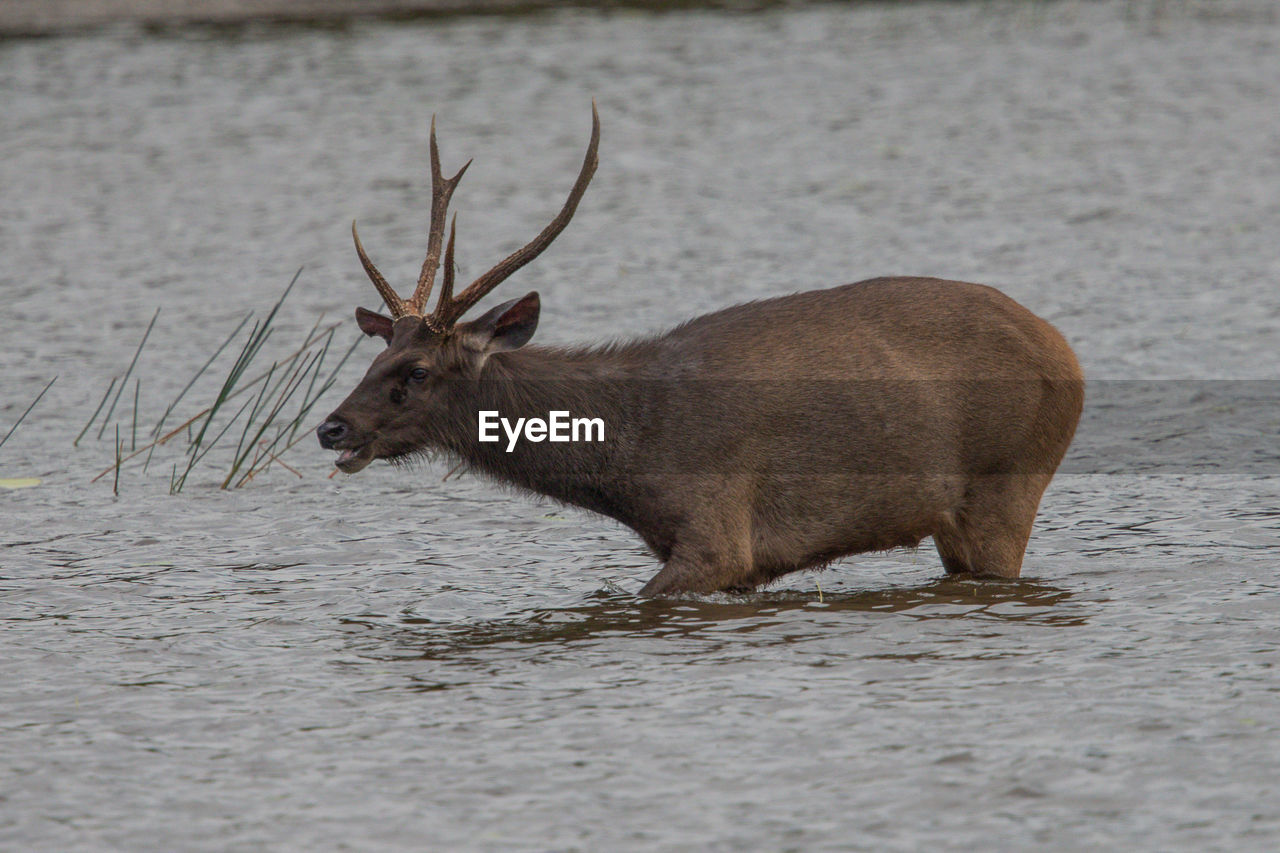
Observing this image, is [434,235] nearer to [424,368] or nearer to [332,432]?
[424,368]

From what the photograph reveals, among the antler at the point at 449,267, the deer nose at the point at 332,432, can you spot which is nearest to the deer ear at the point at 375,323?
the antler at the point at 449,267

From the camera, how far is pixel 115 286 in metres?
14.4

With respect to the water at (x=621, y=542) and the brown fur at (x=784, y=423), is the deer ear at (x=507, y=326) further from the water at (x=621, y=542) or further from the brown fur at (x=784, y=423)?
the water at (x=621, y=542)

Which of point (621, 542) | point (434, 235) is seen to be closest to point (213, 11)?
point (621, 542)

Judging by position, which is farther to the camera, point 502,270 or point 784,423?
point 502,270

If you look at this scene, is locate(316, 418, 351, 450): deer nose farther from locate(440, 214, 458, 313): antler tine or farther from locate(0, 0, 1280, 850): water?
locate(0, 0, 1280, 850): water

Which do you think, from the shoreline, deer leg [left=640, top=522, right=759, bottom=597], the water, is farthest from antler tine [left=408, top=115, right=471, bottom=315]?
the shoreline

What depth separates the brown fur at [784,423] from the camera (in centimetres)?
774

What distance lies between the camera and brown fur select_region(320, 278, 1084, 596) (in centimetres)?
774

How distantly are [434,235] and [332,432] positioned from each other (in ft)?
3.23

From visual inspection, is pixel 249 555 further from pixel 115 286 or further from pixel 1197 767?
pixel 115 286

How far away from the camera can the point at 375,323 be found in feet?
27.0

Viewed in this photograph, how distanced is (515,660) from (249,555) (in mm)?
2096

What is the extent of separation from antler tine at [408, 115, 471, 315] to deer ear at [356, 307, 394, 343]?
0.18 meters
